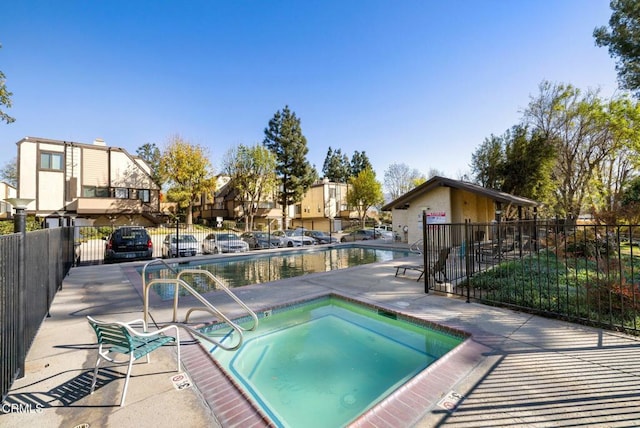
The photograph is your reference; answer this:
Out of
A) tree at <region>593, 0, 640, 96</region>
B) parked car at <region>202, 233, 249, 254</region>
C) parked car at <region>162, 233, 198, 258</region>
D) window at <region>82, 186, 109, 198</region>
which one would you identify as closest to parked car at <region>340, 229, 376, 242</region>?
parked car at <region>202, 233, 249, 254</region>

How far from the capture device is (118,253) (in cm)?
1274

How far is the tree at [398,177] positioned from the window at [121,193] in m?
35.9

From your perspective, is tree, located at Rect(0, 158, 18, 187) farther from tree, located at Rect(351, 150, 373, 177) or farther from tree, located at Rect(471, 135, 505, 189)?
tree, located at Rect(471, 135, 505, 189)

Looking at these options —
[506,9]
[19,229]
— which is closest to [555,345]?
[19,229]

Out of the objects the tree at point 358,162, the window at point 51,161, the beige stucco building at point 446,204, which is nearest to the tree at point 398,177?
the tree at point 358,162

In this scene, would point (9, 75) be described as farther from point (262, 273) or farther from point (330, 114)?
point (330, 114)

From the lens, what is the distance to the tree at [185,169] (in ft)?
93.1

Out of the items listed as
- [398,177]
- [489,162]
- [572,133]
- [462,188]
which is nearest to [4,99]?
[462,188]

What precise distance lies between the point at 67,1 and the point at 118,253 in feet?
31.8

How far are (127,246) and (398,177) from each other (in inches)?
1603

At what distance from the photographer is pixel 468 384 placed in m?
2.97

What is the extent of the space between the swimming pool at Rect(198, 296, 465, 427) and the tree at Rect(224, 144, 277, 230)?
84.2 ft

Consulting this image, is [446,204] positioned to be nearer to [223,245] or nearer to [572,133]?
[223,245]

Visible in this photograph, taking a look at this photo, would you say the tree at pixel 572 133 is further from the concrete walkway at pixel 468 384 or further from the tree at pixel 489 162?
the concrete walkway at pixel 468 384
